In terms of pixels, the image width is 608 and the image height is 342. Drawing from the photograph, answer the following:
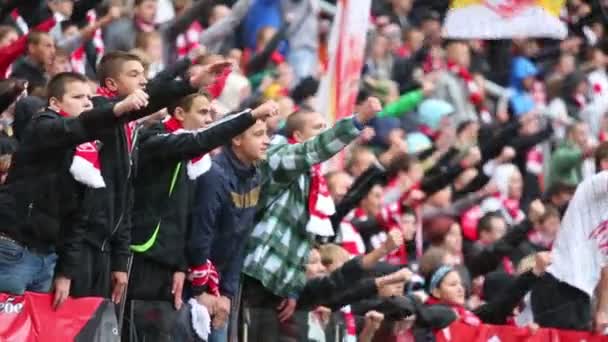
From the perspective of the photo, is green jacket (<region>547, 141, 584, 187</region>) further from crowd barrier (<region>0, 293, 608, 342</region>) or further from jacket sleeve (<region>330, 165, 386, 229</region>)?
crowd barrier (<region>0, 293, 608, 342</region>)

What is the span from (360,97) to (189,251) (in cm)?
664

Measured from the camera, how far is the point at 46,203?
26.7ft

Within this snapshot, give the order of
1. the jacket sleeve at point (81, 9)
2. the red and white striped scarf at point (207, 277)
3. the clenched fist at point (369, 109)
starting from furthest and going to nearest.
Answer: the jacket sleeve at point (81, 9), the clenched fist at point (369, 109), the red and white striped scarf at point (207, 277)

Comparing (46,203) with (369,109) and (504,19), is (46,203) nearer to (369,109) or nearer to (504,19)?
(369,109)

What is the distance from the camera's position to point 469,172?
15.1 metres

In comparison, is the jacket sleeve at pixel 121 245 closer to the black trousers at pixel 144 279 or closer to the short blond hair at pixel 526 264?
the black trousers at pixel 144 279

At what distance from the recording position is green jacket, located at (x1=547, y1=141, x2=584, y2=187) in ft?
55.1

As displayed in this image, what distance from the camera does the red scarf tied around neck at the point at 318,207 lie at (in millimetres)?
9938

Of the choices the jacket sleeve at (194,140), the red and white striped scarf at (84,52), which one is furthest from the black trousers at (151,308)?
the red and white striped scarf at (84,52)

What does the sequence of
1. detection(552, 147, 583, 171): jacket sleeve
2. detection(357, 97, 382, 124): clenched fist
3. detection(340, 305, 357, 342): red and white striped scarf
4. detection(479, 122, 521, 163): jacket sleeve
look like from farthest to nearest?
detection(552, 147, 583, 171): jacket sleeve → detection(479, 122, 521, 163): jacket sleeve → detection(340, 305, 357, 342): red and white striped scarf → detection(357, 97, 382, 124): clenched fist

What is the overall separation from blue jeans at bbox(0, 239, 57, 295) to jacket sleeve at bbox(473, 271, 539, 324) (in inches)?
170

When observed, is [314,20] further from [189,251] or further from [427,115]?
[189,251]

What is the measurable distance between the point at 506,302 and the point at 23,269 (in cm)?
456

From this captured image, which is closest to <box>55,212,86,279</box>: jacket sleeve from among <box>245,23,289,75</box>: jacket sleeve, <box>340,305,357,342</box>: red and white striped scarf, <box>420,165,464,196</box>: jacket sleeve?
<box>340,305,357,342</box>: red and white striped scarf
